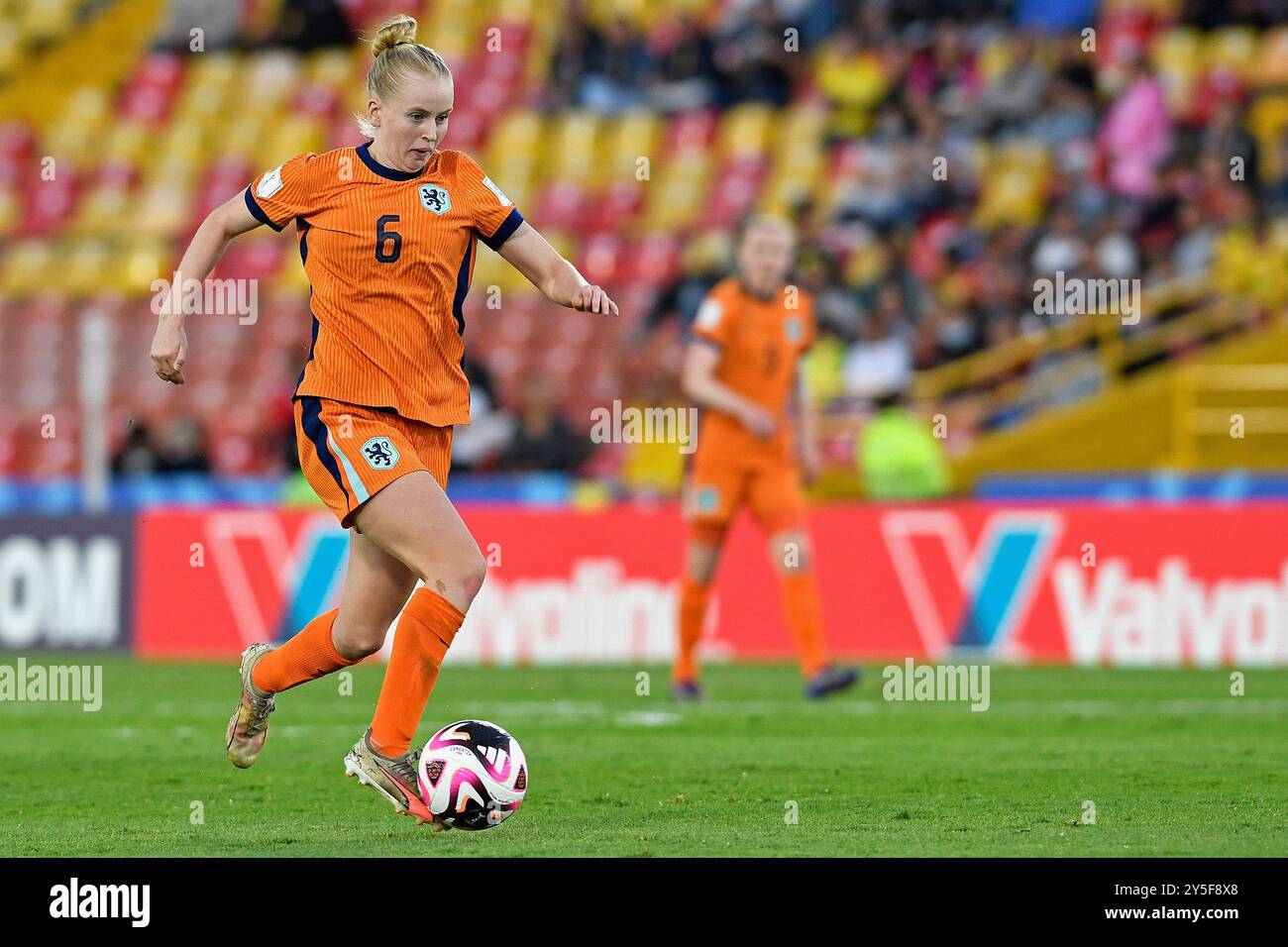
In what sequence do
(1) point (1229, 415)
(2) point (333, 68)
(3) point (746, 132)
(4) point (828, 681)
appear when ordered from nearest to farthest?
(4) point (828, 681) → (1) point (1229, 415) → (3) point (746, 132) → (2) point (333, 68)

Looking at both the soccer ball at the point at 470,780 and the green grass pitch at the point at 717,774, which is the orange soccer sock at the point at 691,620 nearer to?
the green grass pitch at the point at 717,774

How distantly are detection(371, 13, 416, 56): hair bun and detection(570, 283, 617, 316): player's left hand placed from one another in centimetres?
94

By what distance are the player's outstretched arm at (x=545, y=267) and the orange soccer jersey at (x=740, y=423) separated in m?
4.72

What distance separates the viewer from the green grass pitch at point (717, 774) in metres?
6.61

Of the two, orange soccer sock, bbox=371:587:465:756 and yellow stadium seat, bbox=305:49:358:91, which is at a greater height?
yellow stadium seat, bbox=305:49:358:91

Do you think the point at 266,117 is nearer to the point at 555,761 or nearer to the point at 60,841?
the point at 555,761

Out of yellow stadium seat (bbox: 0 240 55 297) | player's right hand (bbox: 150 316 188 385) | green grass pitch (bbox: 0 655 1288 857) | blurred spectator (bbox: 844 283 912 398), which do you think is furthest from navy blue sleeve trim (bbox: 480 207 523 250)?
yellow stadium seat (bbox: 0 240 55 297)

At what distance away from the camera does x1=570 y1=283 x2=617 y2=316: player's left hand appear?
6879mm

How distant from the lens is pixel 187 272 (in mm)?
6922

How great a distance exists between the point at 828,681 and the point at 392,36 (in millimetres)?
5434

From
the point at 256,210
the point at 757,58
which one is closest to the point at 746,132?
the point at 757,58

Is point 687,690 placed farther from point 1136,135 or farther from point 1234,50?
point 1234,50

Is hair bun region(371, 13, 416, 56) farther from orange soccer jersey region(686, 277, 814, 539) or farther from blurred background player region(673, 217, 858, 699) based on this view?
orange soccer jersey region(686, 277, 814, 539)
